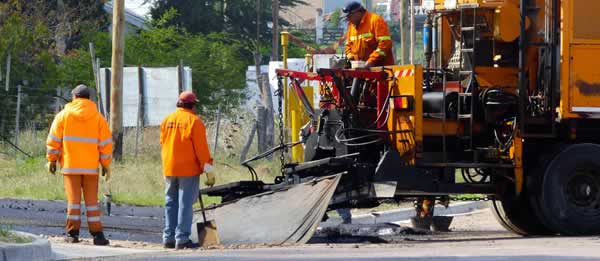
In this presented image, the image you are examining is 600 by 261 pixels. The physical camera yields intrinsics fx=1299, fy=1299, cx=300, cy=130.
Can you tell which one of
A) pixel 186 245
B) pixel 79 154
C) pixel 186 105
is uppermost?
pixel 186 105

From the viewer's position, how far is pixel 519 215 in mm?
14586

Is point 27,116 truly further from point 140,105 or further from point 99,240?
point 99,240

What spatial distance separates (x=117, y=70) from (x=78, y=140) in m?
10.2

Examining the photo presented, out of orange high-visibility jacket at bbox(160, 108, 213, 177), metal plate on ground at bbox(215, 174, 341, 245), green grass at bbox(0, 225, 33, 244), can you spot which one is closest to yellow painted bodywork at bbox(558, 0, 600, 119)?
metal plate on ground at bbox(215, 174, 341, 245)

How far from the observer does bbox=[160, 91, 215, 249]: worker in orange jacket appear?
12875mm

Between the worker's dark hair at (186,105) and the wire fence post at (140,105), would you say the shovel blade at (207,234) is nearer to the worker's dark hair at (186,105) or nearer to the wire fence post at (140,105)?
the worker's dark hair at (186,105)

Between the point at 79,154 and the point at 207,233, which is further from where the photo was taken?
the point at 79,154

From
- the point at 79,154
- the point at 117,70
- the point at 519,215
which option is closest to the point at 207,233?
the point at 79,154

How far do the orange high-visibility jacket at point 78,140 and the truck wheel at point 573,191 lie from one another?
4674mm

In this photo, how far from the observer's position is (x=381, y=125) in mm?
13531

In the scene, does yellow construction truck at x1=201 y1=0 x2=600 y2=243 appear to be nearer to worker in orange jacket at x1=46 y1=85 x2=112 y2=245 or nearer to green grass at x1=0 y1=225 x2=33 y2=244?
worker in orange jacket at x1=46 y1=85 x2=112 y2=245

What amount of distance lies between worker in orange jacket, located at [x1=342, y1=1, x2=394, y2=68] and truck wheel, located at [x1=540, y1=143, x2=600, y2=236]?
84.1 inches

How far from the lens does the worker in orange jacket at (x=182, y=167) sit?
12.9 m

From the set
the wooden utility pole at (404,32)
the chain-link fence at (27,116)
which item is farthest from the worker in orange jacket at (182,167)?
the wooden utility pole at (404,32)
